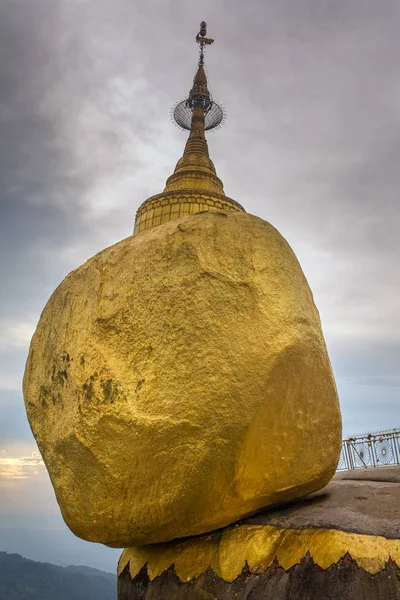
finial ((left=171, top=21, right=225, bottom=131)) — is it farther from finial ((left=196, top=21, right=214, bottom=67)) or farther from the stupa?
the stupa

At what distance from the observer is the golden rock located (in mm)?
3521

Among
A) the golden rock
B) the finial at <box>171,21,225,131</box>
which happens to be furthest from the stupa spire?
the golden rock

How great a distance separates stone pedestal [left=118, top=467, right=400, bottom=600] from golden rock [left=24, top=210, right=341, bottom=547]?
19 centimetres

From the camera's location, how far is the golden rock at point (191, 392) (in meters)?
3.52

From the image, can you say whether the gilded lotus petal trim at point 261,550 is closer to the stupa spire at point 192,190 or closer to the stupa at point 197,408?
the stupa at point 197,408

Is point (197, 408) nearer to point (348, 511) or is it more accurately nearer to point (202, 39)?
point (348, 511)

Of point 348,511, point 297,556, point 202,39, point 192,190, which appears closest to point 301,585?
point 297,556

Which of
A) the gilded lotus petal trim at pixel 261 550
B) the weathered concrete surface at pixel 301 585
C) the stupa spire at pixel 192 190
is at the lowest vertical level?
the weathered concrete surface at pixel 301 585

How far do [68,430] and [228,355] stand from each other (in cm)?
134

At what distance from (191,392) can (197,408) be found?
0.12m

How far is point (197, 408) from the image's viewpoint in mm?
3471

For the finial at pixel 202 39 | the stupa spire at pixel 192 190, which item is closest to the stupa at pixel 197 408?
the stupa spire at pixel 192 190

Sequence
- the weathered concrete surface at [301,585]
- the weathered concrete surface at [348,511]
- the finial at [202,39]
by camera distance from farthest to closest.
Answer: the finial at [202,39] → the weathered concrete surface at [348,511] → the weathered concrete surface at [301,585]

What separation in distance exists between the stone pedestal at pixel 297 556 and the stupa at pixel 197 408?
0.02 m
